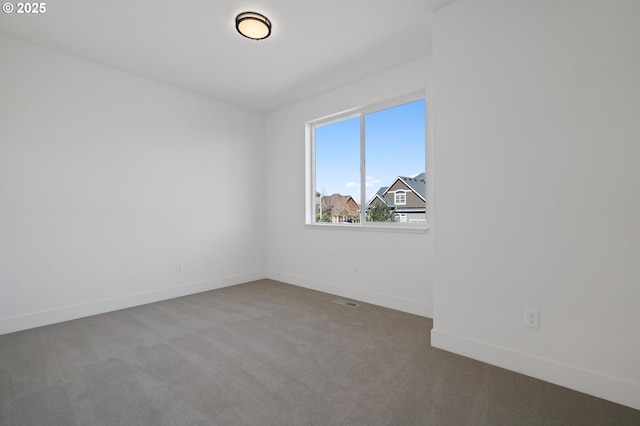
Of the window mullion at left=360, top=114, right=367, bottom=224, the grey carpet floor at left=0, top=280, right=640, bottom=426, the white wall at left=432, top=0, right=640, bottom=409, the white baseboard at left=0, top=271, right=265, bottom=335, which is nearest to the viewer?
the grey carpet floor at left=0, top=280, right=640, bottom=426

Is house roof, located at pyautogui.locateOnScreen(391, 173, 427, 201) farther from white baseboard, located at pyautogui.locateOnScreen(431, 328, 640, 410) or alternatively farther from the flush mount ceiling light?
the flush mount ceiling light

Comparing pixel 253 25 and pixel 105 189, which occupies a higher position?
pixel 253 25

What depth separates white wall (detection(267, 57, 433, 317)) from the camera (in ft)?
10.7

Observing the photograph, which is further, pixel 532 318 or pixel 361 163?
pixel 361 163

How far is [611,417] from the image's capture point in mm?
1603

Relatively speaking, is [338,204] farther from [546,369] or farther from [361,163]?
[546,369]

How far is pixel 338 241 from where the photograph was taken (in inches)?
160

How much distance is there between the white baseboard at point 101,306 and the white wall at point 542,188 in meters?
3.16

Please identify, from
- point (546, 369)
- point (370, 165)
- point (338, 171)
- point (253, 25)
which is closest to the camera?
point (546, 369)

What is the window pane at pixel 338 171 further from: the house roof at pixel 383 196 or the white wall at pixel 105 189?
the white wall at pixel 105 189

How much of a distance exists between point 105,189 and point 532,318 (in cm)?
423

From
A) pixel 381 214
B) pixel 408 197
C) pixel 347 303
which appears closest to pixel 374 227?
pixel 381 214

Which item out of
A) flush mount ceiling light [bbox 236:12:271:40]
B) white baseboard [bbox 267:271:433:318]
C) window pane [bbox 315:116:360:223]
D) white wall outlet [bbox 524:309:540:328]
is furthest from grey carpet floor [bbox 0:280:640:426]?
flush mount ceiling light [bbox 236:12:271:40]

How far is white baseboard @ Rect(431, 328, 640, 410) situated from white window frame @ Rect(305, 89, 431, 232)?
3.92 feet
